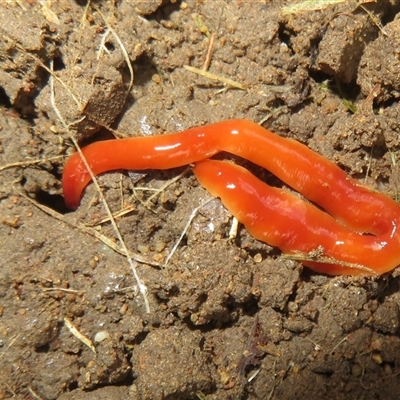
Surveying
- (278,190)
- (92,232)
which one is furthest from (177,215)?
(278,190)

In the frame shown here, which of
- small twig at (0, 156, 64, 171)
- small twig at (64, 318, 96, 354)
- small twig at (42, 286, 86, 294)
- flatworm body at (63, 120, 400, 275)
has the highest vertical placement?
flatworm body at (63, 120, 400, 275)

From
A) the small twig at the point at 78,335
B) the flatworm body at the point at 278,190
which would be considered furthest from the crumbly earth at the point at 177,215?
the flatworm body at the point at 278,190

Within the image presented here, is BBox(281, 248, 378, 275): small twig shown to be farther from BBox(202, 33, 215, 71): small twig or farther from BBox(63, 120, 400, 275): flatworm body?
BBox(202, 33, 215, 71): small twig

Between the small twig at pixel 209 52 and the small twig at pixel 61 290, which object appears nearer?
the small twig at pixel 61 290

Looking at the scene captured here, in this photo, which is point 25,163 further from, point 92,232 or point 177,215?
point 177,215

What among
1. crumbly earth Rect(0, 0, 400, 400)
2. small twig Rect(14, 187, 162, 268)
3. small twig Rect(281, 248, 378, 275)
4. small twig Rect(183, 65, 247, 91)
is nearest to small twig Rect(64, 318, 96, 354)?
crumbly earth Rect(0, 0, 400, 400)

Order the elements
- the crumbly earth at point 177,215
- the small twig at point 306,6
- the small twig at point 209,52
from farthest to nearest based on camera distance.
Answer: the small twig at point 209,52
the small twig at point 306,6
the crumbly earth at point 177,215

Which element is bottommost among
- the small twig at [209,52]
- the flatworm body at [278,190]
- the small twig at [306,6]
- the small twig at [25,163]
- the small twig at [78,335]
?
the small twig at [78,335]

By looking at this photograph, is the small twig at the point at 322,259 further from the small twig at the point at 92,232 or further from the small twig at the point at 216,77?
the small twig at the point at 216,77
